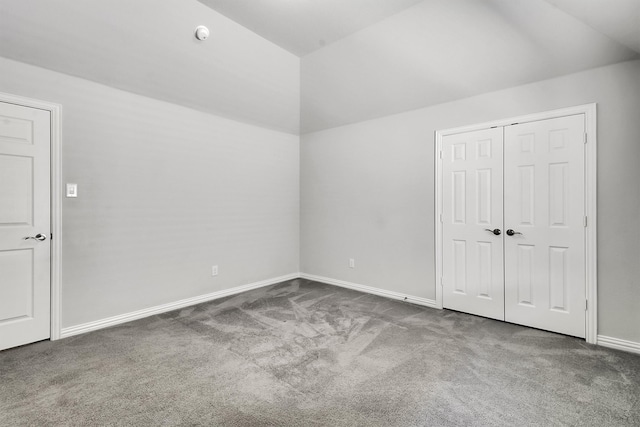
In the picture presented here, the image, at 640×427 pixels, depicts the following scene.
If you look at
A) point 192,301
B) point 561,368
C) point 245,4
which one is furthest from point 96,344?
point 561,368

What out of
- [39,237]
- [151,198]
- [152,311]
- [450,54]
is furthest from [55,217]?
[450,54]

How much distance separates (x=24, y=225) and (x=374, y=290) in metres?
3.84

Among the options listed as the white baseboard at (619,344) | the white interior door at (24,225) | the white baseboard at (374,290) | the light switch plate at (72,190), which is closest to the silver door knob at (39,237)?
the white interior door at (24,225)

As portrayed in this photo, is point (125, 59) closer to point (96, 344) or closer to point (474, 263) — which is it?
point (96, 344)

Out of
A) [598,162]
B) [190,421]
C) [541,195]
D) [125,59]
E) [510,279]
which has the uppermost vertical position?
[125,59]

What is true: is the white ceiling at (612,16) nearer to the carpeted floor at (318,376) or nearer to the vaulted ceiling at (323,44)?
the vaulted ceiling at (323,44)

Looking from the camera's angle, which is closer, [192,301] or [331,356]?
[331,356]

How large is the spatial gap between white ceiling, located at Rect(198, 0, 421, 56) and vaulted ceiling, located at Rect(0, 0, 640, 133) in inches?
0.5

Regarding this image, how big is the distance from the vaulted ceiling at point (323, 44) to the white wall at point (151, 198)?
0.25 meters

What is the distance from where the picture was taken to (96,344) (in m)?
2.73

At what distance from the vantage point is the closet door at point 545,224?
2.86m

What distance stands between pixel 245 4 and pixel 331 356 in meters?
3.20

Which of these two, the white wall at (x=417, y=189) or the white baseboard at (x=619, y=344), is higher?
the white wall at (x=417, y=189)

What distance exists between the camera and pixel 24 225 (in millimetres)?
2695
